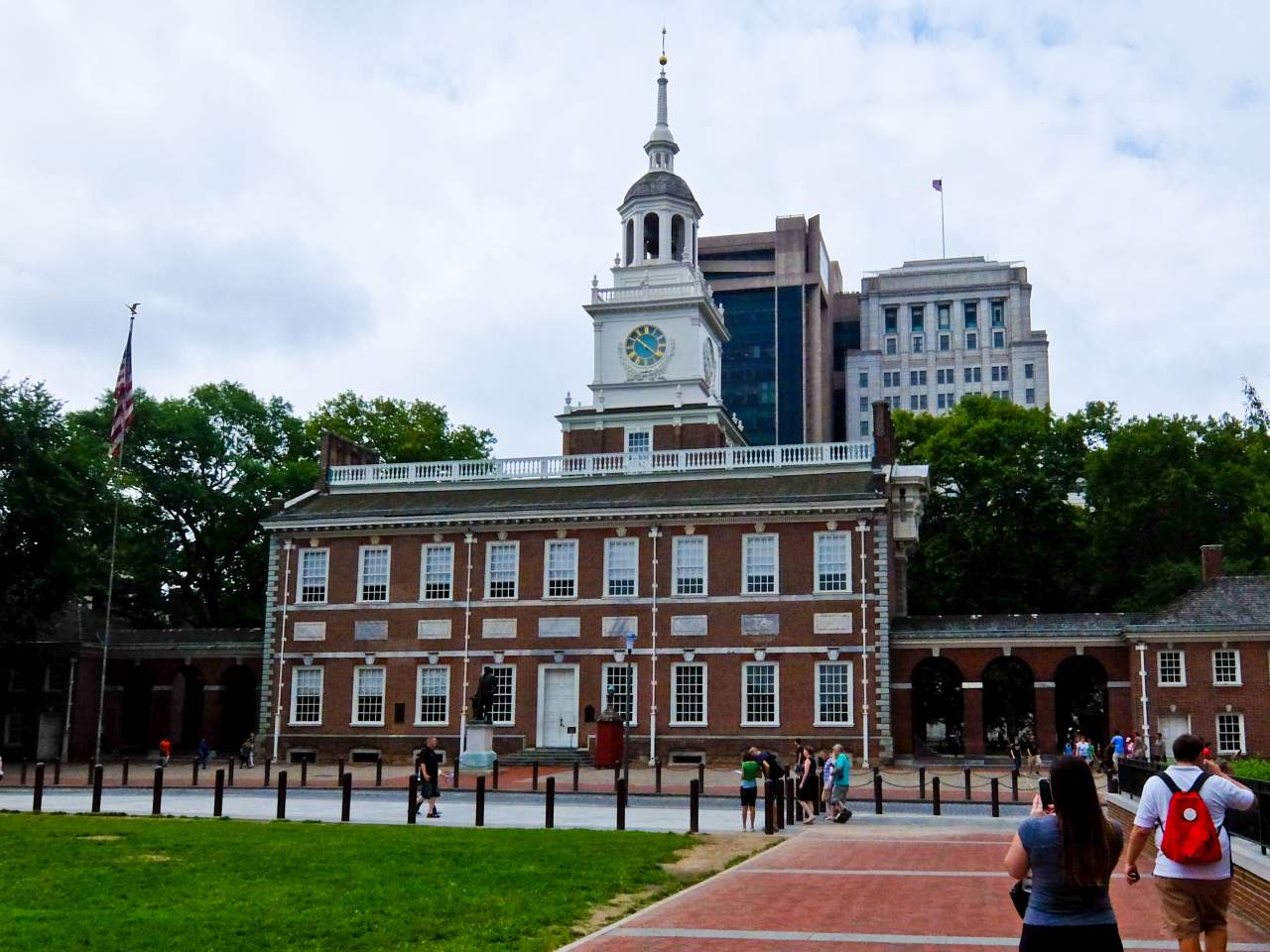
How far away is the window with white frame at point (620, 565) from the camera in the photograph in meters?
47.4

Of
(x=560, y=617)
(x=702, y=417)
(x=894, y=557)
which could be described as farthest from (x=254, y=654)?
(x=894, y=557)

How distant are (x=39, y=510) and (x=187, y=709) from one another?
14261 mm

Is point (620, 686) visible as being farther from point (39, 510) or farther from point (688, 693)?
point (39, 510)

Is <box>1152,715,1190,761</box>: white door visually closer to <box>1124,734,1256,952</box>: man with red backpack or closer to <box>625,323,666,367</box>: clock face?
<box>625,323,666,367</box>: clock face

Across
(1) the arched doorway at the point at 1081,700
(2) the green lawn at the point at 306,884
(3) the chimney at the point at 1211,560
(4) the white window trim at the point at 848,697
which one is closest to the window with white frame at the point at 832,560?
(4) the white window trim at the point at 848,697

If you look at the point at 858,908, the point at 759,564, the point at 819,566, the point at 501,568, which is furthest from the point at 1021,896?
the point at 501,568

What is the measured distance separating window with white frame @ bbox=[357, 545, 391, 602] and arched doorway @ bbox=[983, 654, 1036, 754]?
25476 millimetres

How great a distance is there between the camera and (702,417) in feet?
178

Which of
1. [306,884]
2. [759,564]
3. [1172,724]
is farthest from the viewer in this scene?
[759,564]

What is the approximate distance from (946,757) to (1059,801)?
39.3 m

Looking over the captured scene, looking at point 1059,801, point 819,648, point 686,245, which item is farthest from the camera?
point 686,245

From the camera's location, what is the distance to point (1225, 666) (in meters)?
41.6

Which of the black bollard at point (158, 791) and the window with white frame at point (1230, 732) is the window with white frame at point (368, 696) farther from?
the window with white frame at point (1230, 732)

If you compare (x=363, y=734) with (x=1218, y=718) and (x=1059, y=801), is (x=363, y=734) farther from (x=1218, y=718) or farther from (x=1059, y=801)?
(x=1059, y=801)
